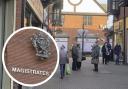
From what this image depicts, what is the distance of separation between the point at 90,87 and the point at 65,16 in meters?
71.2

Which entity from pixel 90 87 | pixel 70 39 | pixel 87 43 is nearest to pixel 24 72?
pixel 90 87

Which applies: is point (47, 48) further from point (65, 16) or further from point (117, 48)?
point (65, 16)

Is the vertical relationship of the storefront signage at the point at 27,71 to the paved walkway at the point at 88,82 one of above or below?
above

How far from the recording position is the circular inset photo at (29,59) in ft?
21.5

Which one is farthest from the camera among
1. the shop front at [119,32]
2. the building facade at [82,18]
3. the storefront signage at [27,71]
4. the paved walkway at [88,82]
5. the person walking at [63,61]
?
the building facade at [82,18]

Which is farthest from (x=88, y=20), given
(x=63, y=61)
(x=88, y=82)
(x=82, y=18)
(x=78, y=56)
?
(x=88, y=82)

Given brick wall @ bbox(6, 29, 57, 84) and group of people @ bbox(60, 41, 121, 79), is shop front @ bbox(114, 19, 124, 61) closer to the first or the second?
group of people @ bbox(60, 41, 121, 79)

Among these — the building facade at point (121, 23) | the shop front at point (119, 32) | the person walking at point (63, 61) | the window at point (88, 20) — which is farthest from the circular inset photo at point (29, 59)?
the window at point (88, 20)

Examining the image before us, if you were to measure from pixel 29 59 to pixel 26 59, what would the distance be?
1.6 inches

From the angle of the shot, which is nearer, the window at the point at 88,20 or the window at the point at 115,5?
the window at the point at 115,5

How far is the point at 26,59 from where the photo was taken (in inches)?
257

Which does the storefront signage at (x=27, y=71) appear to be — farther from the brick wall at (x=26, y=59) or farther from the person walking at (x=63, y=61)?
the person walking at (x=63, y=61)

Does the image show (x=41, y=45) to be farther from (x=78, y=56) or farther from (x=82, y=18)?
(x=82, y=18)

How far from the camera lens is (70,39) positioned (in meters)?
83.4
